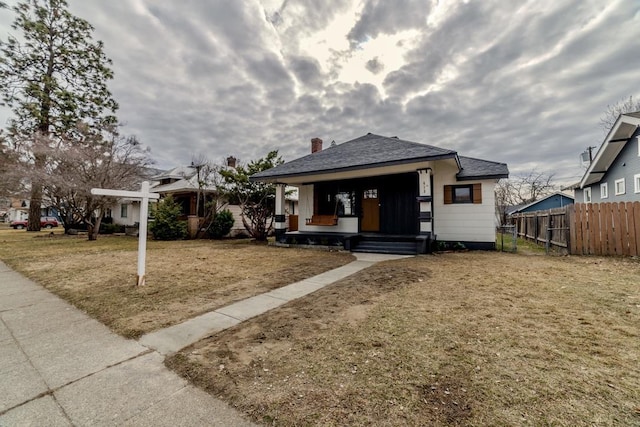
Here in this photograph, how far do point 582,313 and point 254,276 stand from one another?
519cm

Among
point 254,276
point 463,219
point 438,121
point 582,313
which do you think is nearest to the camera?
point 582,313

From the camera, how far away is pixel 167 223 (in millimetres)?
13922

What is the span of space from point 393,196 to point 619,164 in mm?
12140

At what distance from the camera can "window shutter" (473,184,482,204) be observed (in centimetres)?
945

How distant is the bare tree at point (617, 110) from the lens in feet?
55.3

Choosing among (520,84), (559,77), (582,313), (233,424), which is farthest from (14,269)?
(559,77)

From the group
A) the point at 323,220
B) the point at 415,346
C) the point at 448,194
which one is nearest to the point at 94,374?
the point at 415,346

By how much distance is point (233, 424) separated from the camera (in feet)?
4.97

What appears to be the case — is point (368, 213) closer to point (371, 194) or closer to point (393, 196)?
point (371, 194)

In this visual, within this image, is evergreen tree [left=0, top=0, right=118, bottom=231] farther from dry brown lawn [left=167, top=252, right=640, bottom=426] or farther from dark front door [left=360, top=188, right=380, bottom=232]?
dry brown lawn [left=167, top=252, right=640, bottom=426]

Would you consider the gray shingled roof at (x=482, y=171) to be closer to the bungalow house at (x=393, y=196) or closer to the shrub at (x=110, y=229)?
the bungalow house at (x=393, y=196)

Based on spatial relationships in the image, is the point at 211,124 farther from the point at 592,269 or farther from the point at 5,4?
the point at 592,269

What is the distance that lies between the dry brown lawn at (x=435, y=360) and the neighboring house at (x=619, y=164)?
1174 centimetres

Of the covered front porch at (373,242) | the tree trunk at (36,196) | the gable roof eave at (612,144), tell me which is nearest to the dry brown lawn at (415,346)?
the covered front porch at (373,242)
